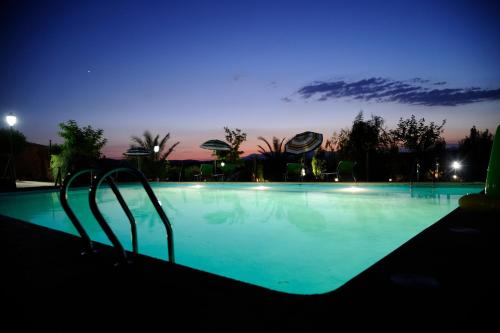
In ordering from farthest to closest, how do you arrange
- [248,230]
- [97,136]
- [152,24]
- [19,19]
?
[97,136]
[152,24]
[19,19]
[248,230]

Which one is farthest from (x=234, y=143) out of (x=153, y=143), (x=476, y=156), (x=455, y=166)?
(x=476, y=156)

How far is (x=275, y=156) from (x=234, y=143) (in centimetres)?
293

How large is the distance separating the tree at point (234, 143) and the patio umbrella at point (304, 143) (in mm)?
4186

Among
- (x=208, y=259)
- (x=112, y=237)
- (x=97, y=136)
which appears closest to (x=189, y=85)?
(x=97, y=136)

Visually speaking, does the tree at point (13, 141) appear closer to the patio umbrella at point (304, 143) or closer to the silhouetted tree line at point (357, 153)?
→ the silhouetted tree line at point (357, 153)

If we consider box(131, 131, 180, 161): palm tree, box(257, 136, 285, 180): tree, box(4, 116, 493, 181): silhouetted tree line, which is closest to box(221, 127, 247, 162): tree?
box(4, 116, 493, 181): silhouetted tree line

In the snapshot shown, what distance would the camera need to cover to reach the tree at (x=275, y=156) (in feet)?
56.3

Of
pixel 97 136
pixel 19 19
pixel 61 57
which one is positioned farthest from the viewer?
pixel 97 136

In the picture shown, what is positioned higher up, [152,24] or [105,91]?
[152,24]

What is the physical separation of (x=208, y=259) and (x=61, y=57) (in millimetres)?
15742

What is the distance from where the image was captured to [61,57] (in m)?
14.6

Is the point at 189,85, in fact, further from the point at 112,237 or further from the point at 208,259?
the point at 112,237

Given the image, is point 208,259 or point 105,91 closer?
point 208,259

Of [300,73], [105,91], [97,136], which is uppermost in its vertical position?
[300,73]
